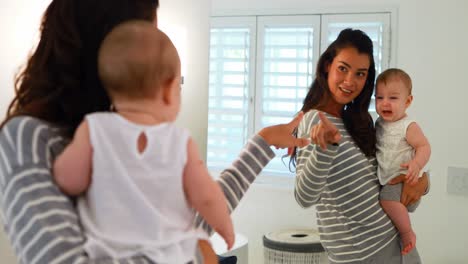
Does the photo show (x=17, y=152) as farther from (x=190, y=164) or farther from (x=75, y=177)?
(x=190, y=164)

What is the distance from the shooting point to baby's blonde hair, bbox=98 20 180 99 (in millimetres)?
537

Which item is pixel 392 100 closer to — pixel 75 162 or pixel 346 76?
pixel 346 76

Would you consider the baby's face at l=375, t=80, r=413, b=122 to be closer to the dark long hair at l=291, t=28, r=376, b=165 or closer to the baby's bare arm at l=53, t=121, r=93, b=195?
the dark long hair at l=291, t=28, r=376, b=165

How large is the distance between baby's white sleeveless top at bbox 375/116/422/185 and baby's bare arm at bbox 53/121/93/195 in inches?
34.4

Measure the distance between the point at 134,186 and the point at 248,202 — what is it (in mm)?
1687

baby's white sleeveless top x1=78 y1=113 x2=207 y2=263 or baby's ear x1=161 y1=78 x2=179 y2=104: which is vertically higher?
baby's ear x1=161 y1=78 x2=179 y2=104

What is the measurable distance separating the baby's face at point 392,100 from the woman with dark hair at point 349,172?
47mm

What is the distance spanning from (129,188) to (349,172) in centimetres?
76

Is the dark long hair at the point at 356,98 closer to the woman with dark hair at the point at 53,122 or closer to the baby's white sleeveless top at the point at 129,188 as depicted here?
the woman with dark hair at the point at 53,122

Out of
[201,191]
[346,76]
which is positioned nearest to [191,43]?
[346,76]

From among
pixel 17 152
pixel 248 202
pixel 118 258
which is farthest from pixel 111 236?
pixel 248 202

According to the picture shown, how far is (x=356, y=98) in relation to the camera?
1.31 metres

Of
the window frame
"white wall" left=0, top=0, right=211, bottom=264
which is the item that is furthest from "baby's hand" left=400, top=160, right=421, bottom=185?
the window frame

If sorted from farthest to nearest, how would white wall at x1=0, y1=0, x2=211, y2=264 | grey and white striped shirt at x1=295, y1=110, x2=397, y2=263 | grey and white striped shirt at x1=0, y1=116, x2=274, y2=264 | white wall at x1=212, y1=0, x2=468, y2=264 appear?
white wall at x1=212, y1=0, x2=468, y2=264 → white wall at x1=0, y1=0, x2=211, y2=264 → grey and white striped shirt at x1=295, y1=110, x2=397, y2=263 → grey and white striped shirt at x1=0, y1=116, x2=274, y2=264
